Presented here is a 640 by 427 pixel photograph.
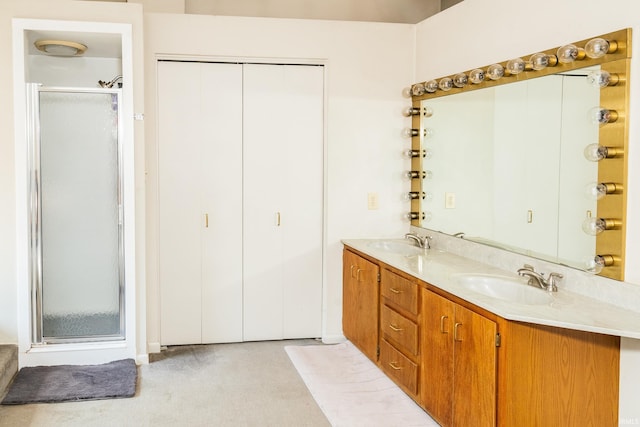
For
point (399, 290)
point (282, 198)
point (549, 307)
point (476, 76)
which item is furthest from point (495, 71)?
point (282, 198)

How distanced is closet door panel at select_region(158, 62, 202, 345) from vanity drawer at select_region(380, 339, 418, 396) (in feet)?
4.72

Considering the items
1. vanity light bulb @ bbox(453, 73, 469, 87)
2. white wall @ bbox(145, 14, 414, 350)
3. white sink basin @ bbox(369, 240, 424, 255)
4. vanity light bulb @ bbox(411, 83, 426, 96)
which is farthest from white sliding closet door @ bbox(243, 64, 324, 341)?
vanity light bulb @ bbox(453, 73, 469, 87)

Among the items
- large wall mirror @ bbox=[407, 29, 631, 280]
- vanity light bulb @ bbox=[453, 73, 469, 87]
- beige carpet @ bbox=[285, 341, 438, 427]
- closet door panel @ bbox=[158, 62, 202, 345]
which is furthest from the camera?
closet door panel @ bbox=[158, 62, 202, 345]

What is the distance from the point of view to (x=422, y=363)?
323 cm

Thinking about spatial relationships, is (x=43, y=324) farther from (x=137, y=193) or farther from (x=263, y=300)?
(x=263, y=300)

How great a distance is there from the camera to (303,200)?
183 inches

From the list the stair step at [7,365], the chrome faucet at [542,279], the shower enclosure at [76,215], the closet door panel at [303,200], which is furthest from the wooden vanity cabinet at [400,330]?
the stair step at [7,365]

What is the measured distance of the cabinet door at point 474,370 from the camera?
2.55 metres

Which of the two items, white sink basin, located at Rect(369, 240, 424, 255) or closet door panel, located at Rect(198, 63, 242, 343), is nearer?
white sink basin, located at Rect(369, 240, 424, 255)

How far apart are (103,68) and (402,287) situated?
272 cm

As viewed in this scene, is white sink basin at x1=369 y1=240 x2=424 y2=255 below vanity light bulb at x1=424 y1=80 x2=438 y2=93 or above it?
below

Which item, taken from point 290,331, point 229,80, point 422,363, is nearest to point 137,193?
point 229,80

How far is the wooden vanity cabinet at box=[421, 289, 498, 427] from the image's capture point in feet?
8.44

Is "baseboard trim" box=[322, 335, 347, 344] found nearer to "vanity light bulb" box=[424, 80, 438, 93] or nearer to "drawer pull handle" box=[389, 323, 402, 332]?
"drawer pull handle" box=[389, 323, 402, 332]
